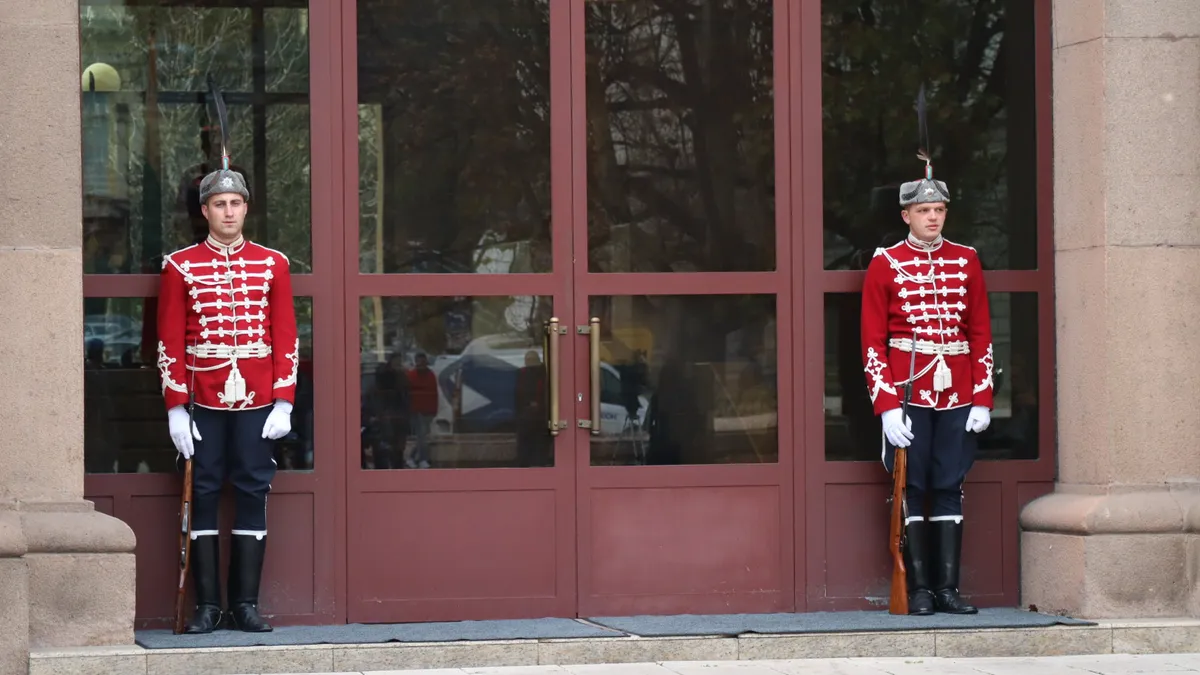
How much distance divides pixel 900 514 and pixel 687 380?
1.18 metres

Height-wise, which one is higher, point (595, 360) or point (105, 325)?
point (105, 325)

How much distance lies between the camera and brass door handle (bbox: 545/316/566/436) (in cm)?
951

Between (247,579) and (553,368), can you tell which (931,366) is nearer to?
(553,368)

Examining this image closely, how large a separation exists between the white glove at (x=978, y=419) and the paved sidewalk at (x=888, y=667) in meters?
1.13

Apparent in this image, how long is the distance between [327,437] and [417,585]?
805 millimetres

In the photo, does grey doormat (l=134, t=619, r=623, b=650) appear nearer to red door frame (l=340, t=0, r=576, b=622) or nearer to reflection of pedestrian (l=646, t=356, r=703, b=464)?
red door frame (l=340, t=0, r=576, b=622)

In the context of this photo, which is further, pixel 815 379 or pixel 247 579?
pixel 815 379

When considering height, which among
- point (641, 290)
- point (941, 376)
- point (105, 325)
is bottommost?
point (941, 376)

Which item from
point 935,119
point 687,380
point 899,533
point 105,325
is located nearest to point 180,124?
point 105,325

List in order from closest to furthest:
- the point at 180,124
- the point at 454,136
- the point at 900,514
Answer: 1. the point at 180,124
2. the point at 900,514
3. the point at 454,136

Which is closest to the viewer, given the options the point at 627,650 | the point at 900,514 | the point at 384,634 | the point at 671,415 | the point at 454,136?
the point at 627,650

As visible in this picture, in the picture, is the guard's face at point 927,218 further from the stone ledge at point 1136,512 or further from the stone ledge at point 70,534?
the stone ledge at point 70,534

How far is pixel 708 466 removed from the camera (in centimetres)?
972

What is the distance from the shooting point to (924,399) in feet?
31.4
